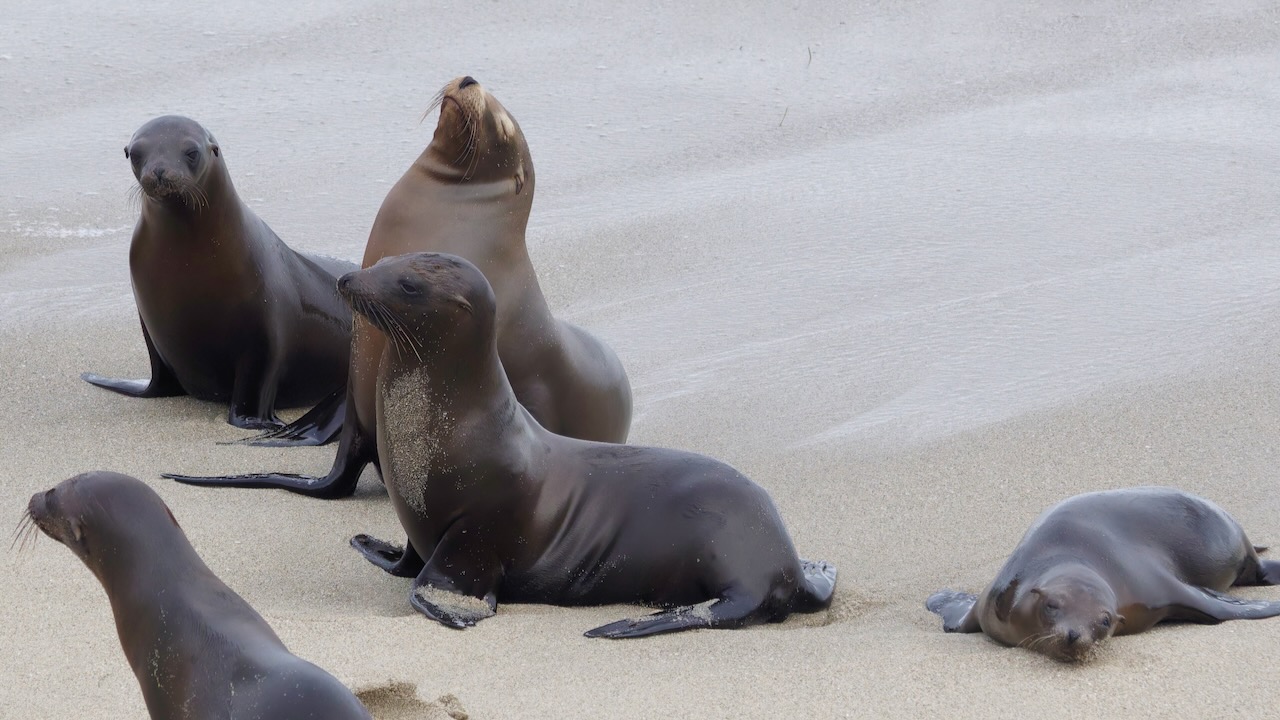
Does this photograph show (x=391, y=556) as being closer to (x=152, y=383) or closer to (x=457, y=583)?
(x=457, y=583)

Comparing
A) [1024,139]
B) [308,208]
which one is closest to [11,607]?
[308,208]

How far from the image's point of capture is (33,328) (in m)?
6.51

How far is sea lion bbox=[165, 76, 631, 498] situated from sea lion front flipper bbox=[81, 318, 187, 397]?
107 centimetres

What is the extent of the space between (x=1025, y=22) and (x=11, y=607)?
25.6ft

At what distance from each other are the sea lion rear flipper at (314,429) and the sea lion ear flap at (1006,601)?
2466 mm

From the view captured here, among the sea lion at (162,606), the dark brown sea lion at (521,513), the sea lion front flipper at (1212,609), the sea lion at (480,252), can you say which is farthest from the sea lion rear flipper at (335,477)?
the sea lion front flipper at (1212,609)

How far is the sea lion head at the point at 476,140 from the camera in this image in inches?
200

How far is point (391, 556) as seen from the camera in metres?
4.57

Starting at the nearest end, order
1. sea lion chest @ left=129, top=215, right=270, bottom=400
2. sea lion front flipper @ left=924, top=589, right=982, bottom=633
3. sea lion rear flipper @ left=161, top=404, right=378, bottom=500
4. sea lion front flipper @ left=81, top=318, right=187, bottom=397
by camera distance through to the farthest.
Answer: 1. sea lion front flipper @ left=924, top=589, right=982, bottom=633
2. sea lion rear flipper @ left=161, top=404, right=378, bottom=500
3. sea lion chest @ left=129, top=215, right=270, bottom=400
4. sea lion front flipper @ left=81, top=318, right=187, bottom=397

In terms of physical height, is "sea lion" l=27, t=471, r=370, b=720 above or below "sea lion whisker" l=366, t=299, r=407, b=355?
below

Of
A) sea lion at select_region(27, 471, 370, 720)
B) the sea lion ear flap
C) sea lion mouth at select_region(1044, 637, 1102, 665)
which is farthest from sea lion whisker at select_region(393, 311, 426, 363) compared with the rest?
sea lion mouth at select_region(1044, 637, 1102, 665)

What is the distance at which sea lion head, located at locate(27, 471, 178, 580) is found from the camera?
2.87m

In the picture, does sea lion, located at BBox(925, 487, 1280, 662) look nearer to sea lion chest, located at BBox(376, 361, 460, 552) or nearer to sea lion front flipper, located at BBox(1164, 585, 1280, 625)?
sea lion front flipper, located at BBox(1164, 585, 1280, 625)

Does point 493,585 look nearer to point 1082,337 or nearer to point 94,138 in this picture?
point 1082,337
